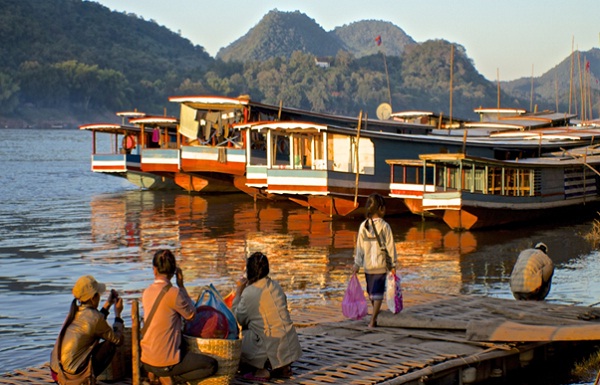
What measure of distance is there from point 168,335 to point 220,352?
44cm

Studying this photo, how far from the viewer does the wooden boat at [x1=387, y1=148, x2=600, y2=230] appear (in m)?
22.6

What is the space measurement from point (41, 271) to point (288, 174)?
358 inches

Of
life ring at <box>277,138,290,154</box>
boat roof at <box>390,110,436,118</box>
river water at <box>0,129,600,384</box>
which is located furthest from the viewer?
boat roof at <box>390,110,436,118</box>

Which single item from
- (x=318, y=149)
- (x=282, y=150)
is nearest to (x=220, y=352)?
(x=318, y=149)

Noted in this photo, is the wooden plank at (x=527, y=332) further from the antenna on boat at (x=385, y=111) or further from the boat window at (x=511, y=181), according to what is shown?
the antenna on boat at (x=385, y=111)

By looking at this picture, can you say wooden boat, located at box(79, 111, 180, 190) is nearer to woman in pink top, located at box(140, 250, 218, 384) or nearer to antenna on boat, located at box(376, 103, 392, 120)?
antenna on boat, located at box(376, 103, 392, 120)

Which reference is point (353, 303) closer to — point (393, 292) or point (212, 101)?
point (393, 292)

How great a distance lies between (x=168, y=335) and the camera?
733 centimetres

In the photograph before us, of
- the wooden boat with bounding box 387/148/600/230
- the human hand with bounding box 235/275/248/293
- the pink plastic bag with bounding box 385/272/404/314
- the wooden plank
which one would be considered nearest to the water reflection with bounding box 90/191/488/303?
the wooden boat with bounding box 387/148/600/230

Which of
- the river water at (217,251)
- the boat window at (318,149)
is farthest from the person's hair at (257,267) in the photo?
the boat window at (318,149)

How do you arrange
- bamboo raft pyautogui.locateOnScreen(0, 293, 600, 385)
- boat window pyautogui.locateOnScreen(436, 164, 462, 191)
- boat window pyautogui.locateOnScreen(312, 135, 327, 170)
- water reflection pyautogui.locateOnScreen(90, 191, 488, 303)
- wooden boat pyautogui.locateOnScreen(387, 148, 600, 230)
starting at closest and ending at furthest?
bamboo raft pyautogui.locateOnScreen(0, 293, 600, 385) < water reflection pyautogui.locateOnScreen(90, 191, 488, 303) < wooden boat pyautogui.locateOnScreen(387, 148, 600, 230) < boat window pyautogui.locateOnScreen(436, 164, 462, 191) < boat window pyautogui.locateOnScreen(312, 135, 327, 170)

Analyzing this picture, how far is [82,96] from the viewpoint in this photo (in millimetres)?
147000

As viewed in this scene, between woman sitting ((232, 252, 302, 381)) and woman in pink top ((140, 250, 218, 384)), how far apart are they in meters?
0.51

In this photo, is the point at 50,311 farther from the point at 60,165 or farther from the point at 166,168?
the point at 60,165
